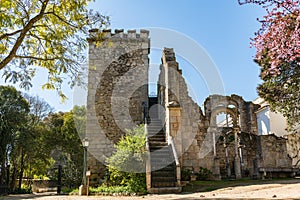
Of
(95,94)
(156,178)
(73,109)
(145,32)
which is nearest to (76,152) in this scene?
(73,109)

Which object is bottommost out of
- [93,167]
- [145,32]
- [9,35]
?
[93,167]

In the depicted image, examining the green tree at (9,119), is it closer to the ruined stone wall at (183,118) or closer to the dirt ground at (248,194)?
the ruined stone wall at (183,118)

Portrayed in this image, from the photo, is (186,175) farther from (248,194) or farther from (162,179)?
(248,194)

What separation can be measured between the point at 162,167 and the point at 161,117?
4.35 metres

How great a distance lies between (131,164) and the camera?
8.97 m

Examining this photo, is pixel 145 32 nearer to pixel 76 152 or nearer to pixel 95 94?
pixel 95 94

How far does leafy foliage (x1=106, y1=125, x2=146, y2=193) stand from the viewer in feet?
28.2

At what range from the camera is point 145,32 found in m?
14.1

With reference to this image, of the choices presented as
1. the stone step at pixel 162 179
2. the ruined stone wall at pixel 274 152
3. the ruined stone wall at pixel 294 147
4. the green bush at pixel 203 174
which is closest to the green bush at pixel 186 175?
the green bush at pixel 203 174

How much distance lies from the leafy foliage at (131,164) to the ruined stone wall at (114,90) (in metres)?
2.80

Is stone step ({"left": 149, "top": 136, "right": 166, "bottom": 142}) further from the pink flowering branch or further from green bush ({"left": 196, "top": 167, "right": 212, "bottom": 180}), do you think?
the pink flowering branch

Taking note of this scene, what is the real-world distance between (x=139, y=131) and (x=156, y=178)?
2.27 metres

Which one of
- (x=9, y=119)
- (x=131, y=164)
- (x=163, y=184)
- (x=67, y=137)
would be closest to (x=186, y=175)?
(x=163, y=184)

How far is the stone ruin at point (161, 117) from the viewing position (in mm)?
10609
